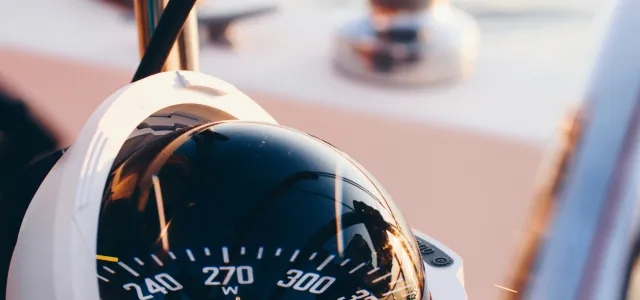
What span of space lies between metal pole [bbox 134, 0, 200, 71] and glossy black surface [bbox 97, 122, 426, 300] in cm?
32

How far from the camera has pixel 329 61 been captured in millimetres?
2816

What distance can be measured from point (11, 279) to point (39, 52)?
2.17 meters

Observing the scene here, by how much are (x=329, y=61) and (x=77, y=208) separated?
2.37 metres

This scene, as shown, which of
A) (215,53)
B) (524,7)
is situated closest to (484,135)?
(215,53)

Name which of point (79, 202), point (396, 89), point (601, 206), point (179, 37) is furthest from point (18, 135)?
point (396, 89)

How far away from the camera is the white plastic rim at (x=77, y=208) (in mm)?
486

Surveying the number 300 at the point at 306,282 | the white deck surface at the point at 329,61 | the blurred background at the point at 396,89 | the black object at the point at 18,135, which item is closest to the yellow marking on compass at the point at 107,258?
the number 300 at the point at 306,282

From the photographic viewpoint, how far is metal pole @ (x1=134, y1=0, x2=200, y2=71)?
0.84 metres

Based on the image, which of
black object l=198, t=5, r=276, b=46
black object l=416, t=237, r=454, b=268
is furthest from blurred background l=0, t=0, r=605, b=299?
black object l=416, t=237, r=454, b=268

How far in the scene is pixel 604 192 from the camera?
40 centimetres

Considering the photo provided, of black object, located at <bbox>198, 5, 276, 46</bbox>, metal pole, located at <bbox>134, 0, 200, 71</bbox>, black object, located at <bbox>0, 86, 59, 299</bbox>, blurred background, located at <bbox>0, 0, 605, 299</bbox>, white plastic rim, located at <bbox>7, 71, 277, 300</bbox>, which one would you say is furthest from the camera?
black object, located at <bbox>198, 5, 276, 46</bbox>

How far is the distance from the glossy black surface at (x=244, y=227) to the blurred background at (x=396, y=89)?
636 millimetres

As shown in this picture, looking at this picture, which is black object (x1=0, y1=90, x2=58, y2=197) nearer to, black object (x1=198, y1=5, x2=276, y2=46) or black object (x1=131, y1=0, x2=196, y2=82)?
black object (x1=131, y1=0, x2=196, y2=82)

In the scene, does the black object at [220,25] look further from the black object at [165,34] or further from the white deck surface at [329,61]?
the black object at [165,34]
